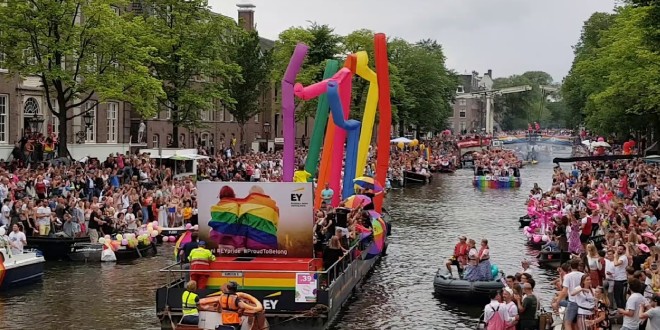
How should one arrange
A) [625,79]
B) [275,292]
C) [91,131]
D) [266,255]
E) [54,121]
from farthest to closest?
[91,131], [625,79], [54,121], [266,255], [275,292]

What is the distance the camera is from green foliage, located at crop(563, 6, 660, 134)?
150 feet

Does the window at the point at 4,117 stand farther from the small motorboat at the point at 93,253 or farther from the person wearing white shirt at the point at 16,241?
the person wearing white shirt at the point at 16,241

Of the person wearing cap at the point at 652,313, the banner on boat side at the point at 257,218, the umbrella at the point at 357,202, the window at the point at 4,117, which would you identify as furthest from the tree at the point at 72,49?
the person wearing cap at the point at 652,313

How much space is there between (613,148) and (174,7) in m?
45.1

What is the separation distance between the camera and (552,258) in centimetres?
3036

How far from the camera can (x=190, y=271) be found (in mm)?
18906

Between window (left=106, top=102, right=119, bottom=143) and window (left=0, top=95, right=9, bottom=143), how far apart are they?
1108 cm

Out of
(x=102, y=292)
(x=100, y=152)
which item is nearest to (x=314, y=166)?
(x=102, y=292)

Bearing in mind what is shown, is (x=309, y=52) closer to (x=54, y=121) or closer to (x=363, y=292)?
(x=54, y=121)

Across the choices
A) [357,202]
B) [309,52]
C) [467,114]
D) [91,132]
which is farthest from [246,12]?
[467,114]

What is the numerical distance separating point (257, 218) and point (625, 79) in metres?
40.3

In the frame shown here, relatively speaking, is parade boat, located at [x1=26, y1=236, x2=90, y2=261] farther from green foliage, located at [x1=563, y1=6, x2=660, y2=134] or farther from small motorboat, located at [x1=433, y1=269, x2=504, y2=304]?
green foliage, located at [x1=563, y1=6, x2=660, y2=134]

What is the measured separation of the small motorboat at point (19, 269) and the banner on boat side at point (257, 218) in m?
7.33

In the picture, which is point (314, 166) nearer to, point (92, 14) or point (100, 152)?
point (92, 14)
